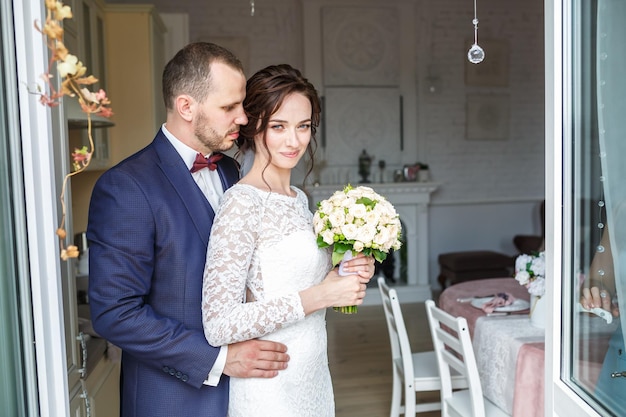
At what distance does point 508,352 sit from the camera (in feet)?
9.14

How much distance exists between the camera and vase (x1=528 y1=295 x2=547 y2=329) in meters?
2.87

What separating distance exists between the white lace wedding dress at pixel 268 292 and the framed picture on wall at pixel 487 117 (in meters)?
6.53

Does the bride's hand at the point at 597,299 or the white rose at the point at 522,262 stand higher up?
the bride's hand at the point at 597,299

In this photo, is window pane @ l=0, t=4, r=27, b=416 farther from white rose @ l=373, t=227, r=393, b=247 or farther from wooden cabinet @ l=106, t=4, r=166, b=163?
wooden cabinet @ l=106, t=4, r=166, b=163

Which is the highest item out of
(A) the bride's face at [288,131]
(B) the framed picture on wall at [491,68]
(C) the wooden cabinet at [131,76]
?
(B) the framed picture on wall at [491,68]

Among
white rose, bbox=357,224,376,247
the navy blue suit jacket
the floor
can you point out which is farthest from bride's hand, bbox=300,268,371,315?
the floor

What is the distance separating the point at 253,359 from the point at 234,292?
9.2 inches

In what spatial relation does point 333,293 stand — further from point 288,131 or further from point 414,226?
point 414,226

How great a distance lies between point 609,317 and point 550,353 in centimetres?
22

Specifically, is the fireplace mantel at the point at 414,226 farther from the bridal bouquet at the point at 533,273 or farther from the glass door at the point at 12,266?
the glass door at the point at 12,266

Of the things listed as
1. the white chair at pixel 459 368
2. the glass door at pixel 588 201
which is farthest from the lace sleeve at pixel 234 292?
the white chair at pixel 459 368

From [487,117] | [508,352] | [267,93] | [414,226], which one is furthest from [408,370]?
[487,117]

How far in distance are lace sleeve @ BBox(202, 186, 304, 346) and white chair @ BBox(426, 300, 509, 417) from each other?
1.28 metres

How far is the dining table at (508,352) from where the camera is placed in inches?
102
